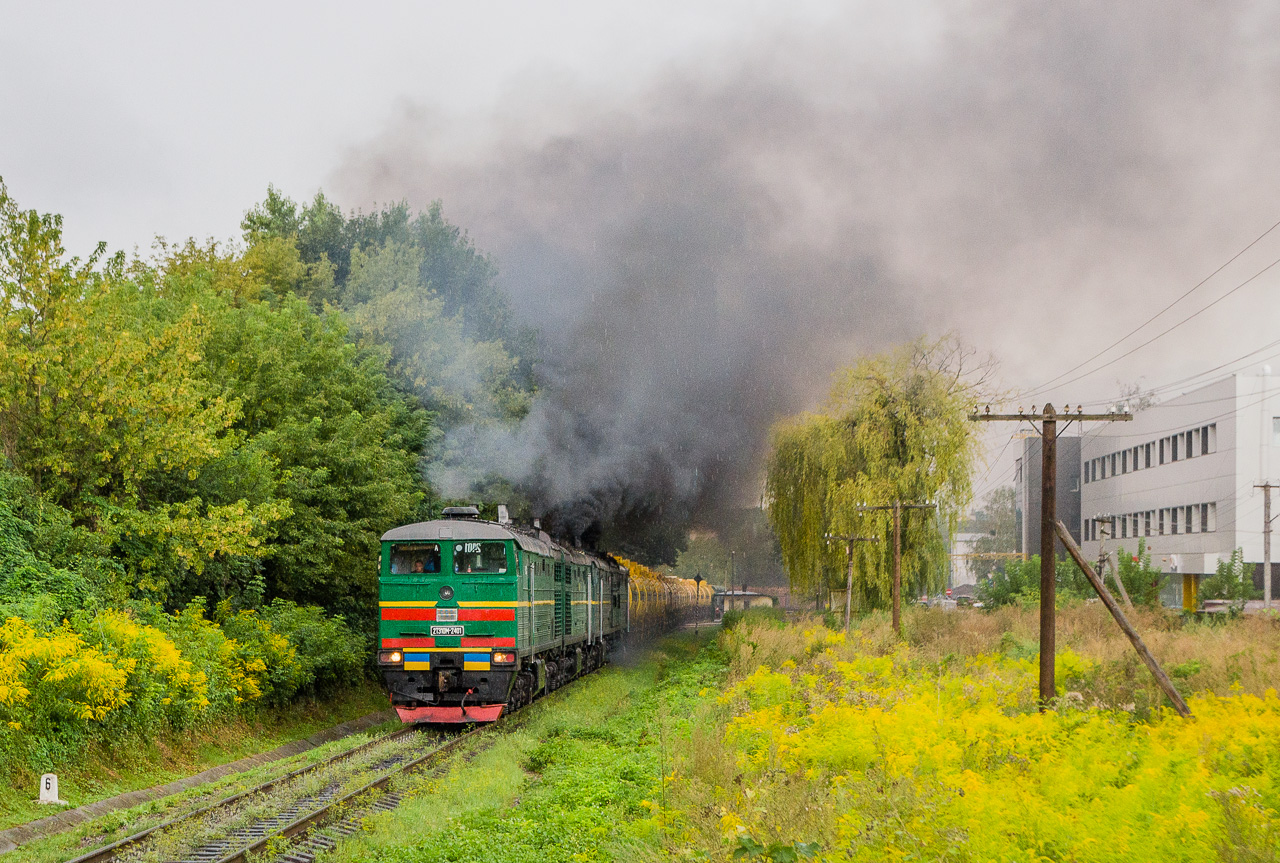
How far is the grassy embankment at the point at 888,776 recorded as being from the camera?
630 cm

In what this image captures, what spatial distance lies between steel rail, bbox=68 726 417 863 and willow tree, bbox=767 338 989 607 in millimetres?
19696

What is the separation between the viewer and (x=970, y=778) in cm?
728

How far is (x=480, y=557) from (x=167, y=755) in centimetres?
570

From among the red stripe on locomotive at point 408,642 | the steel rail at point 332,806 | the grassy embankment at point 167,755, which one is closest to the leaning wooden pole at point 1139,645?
the steel rail at point 332,806

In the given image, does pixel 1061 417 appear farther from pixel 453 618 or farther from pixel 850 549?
pixel 850 549

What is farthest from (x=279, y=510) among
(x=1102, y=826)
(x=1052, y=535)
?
(x=1102, y=826)

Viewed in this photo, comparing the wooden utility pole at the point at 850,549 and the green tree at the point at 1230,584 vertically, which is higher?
the wooden utility pole at the point at 850,549

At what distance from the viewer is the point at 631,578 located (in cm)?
3578

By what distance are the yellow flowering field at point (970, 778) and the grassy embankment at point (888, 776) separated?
0.07 ft

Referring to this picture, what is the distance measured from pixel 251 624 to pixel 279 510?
7.95 feet

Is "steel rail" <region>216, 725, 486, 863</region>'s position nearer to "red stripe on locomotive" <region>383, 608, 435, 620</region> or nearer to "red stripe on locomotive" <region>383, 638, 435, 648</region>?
"red stripe on locomotive" <region>383, 638, 435, 648</region>

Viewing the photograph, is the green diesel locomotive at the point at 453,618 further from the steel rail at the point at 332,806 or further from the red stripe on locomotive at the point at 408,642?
the steel rail at the point at 332,806

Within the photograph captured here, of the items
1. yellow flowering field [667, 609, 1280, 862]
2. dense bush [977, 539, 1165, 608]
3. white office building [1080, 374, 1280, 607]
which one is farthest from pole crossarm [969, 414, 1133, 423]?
white office building [1080, 374, 1280, 607]

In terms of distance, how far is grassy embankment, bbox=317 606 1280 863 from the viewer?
6.30 m
